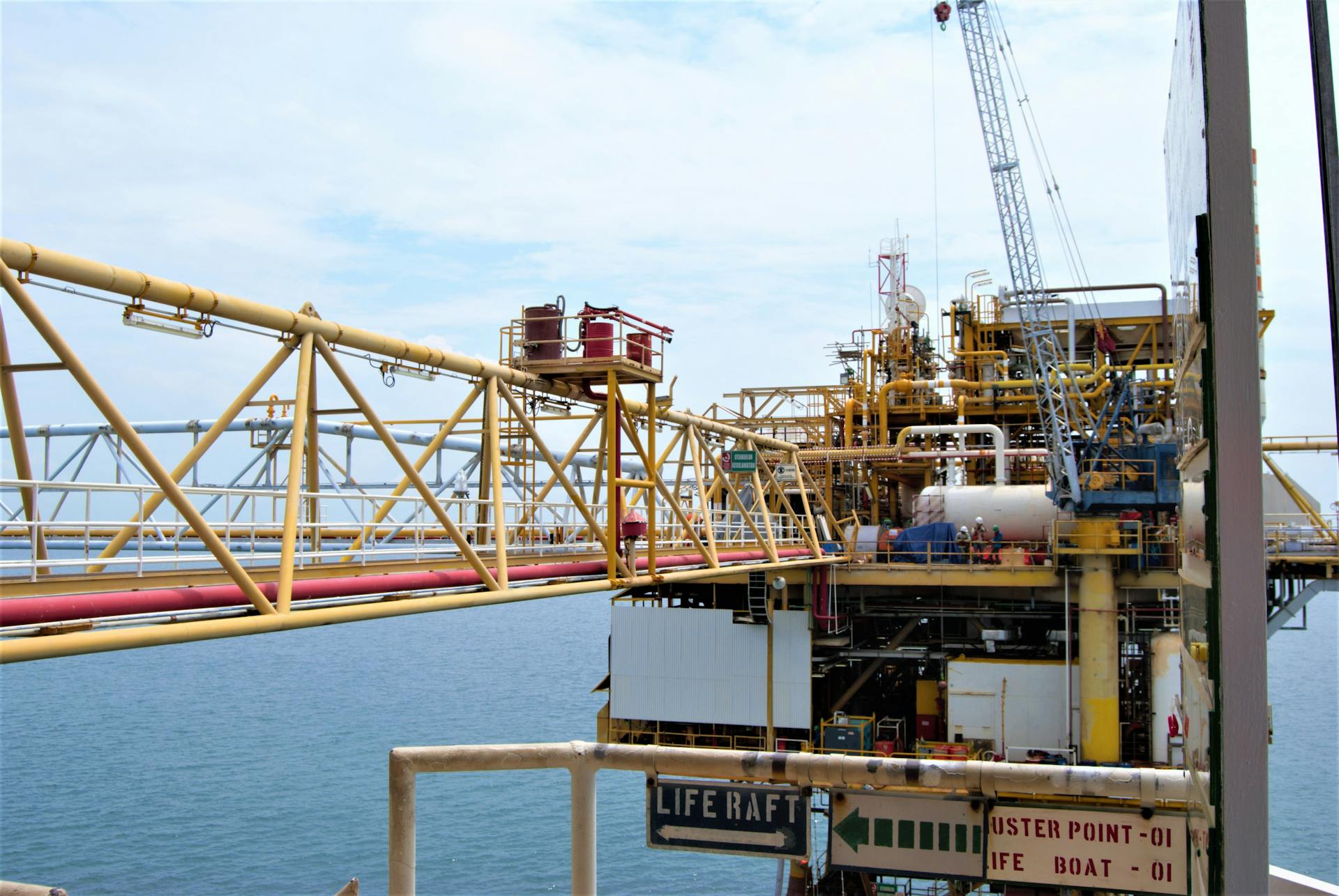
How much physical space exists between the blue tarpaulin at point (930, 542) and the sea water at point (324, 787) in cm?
1476

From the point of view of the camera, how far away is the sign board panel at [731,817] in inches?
237

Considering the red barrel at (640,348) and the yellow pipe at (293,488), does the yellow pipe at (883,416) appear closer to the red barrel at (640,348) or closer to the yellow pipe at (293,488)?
the red barrel at (640,348)

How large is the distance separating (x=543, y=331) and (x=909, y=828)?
13556 millimetres

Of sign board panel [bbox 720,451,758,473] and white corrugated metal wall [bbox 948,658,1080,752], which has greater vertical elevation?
sign board panel [bbox 720,451,758,473]

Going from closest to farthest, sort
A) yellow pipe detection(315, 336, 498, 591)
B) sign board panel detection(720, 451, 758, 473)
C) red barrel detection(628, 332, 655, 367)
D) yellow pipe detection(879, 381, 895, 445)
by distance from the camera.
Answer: yellow pipe detection(315, 336, 498, 591)
red barrel detection(628, 332, 655, 367)
sign board panel detection(720, 451, 758, 473)
yellow pipe detection(879, 381, 895, 445)

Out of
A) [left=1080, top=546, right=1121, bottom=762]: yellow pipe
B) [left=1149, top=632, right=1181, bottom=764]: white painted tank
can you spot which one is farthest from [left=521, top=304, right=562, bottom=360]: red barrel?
[left=1149, top=632, right=1181, bottom=764]: white painted tank

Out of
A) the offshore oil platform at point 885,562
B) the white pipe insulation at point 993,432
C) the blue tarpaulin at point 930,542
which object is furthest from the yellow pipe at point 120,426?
the white pipe insulation at point 993,432

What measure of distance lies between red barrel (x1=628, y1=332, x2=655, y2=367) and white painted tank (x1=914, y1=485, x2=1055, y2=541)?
1953 centimetres

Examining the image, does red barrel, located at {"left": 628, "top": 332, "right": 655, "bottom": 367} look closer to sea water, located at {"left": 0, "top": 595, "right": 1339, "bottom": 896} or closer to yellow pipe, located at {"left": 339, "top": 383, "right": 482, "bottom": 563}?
yellow pipe, located at {"left": 339, "top": 383, "right": 482, "bottom": 563}

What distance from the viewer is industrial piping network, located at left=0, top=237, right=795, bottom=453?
937 centimetres

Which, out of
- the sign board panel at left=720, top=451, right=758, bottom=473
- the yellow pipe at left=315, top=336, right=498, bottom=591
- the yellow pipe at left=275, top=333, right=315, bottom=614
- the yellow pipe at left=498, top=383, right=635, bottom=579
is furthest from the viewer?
the sign board panel at left=720, top=451, right=758, bottom=473

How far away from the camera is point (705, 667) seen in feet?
118

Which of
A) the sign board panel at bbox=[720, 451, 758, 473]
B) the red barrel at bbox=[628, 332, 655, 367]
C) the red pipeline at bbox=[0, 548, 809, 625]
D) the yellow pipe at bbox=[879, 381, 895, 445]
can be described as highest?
the yellow pipe at bbox=[879, 381, 895, 445]

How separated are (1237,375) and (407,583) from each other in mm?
11838
